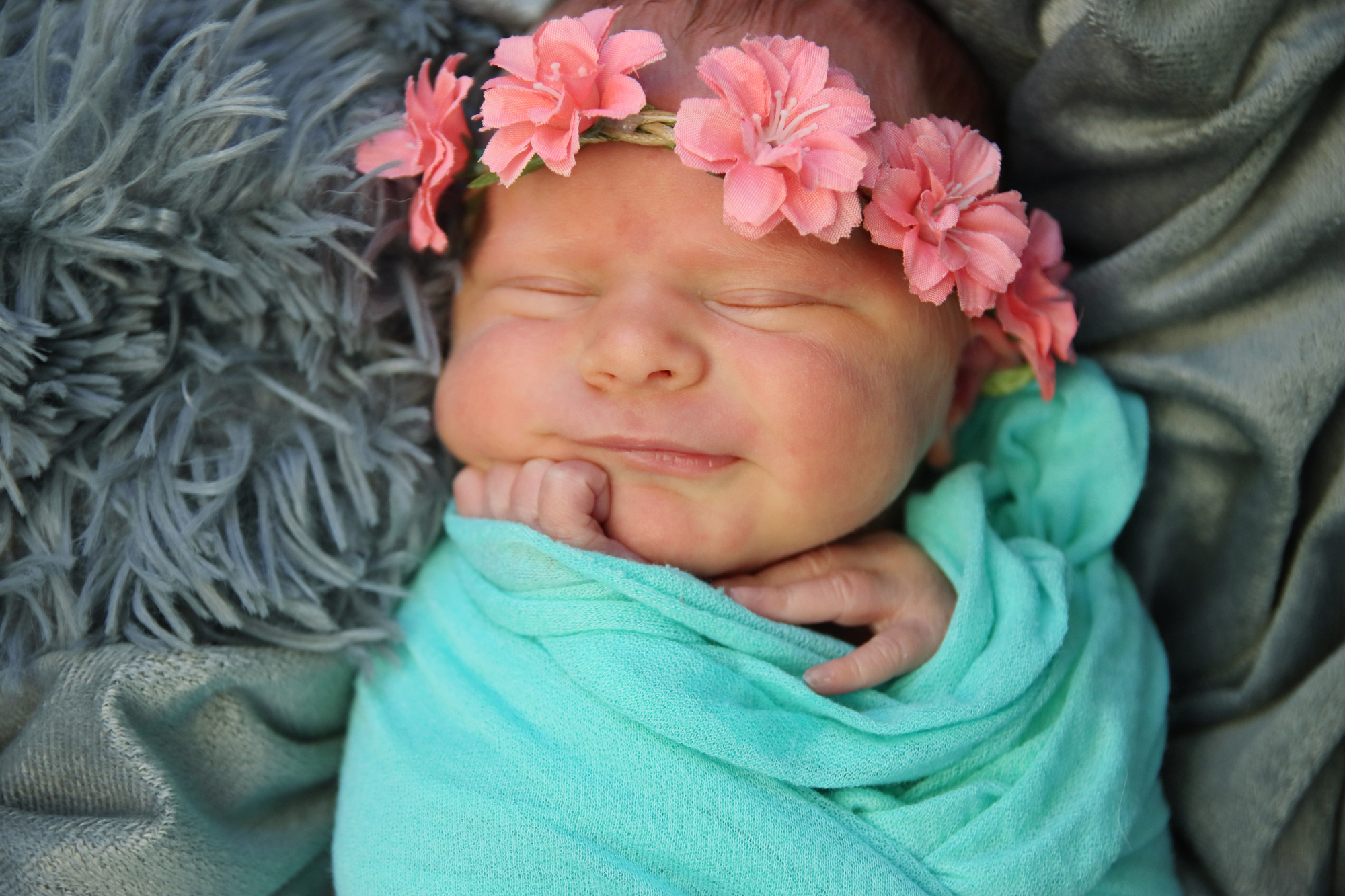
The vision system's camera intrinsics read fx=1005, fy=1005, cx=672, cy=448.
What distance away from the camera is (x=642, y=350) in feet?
3.29

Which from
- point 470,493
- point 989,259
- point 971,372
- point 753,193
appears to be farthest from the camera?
point 971,372

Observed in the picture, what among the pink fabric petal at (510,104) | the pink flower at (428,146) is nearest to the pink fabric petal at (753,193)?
the pink fabric petal at (510,104)

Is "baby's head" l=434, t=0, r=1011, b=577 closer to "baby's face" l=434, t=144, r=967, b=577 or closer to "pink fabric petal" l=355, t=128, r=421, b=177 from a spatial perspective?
"baby's face" l=434, t=144, r=967, b=577

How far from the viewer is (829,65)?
104 centimetres

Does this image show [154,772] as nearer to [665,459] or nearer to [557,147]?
[665,459]

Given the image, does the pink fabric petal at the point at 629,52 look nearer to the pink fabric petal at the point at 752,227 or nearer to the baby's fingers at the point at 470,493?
the pink fabric petal at the point at 752,227

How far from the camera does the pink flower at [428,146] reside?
1107mm

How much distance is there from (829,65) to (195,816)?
100 cm

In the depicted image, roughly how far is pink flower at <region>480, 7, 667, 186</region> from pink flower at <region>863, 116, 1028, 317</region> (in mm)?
266

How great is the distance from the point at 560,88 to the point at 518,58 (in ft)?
0.24

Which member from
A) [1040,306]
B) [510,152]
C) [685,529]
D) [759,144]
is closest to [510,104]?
[510,152]

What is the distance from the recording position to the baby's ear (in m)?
1.27

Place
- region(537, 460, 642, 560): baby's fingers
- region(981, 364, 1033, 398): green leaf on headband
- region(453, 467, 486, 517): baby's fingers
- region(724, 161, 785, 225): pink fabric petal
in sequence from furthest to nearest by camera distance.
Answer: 1. region(981, 364, 1033, 398): green leaf on headband
2. region(453, 467, 486, 517): baby's fingers
3. region(537, 460, 642, 560): baby's fingers
4. region(724, 161, 785, 225): pink fabric petal

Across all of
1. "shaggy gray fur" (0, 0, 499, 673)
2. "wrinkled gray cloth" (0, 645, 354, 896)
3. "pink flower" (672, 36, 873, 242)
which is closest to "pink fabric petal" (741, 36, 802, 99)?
"pink flower" (672, 36, 873, 242)
